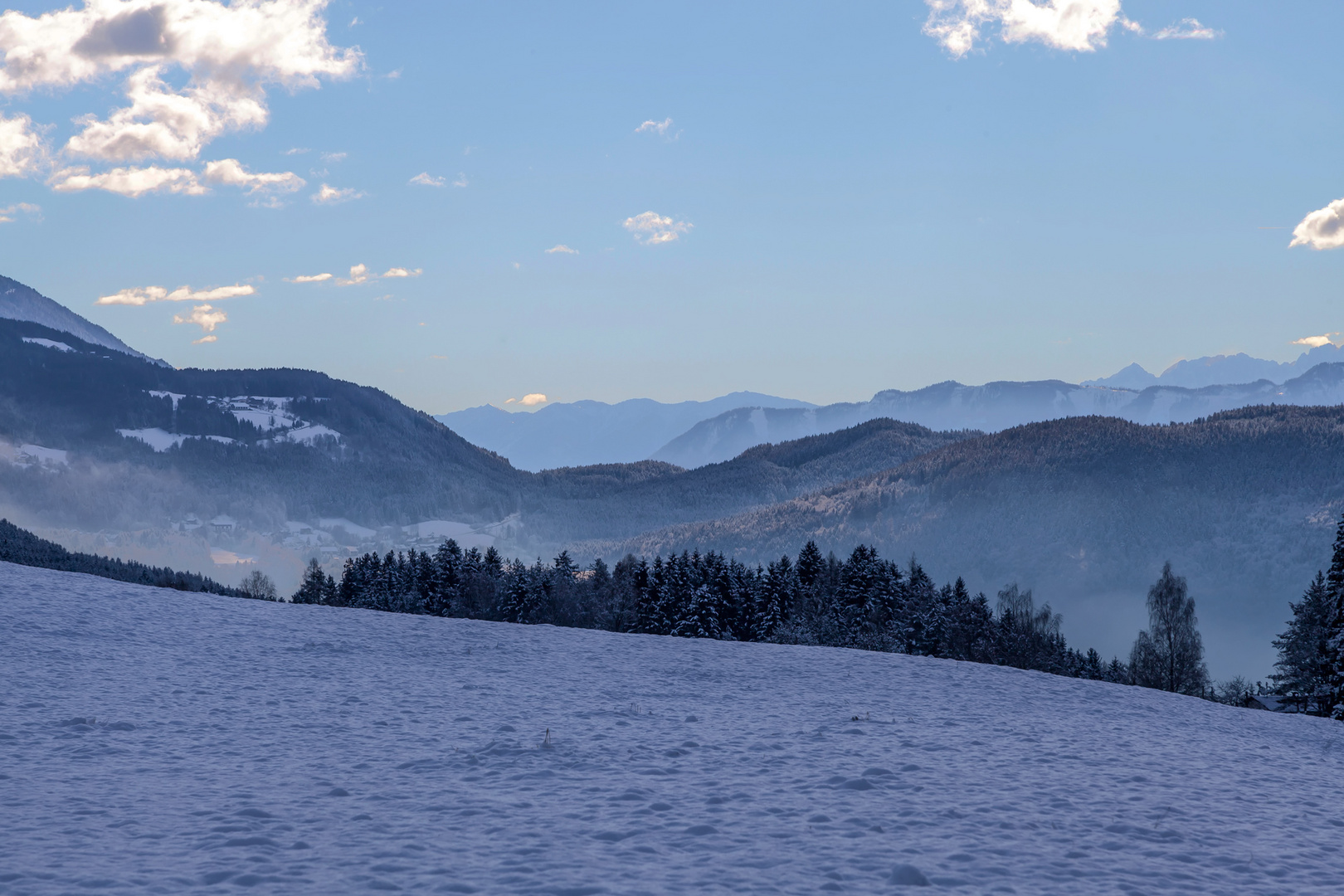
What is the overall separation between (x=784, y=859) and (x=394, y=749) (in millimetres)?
6339

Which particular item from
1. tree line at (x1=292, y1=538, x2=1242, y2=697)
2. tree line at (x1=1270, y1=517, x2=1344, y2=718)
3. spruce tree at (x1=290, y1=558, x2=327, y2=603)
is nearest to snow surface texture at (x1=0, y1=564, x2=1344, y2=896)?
tree line at (x1=1270, y1=517, x2=1344, y2=718)

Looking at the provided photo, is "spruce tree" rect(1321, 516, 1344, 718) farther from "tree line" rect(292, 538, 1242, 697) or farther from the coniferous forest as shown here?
the coniferous forest

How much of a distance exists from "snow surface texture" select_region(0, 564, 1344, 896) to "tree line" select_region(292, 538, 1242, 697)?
38805mm

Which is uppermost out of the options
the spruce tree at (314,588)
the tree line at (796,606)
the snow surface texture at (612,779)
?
the snow surface texture at (612,779)

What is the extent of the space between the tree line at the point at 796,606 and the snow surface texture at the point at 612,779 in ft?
127

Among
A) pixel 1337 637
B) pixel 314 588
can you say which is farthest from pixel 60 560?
pixel 1337 637

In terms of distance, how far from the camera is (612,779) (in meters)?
11.2

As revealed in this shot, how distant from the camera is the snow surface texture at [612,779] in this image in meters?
8.05

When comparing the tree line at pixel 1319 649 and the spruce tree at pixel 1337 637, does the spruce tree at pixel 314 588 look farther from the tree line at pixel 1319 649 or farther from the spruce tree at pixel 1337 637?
the spruce tree at pixel 1337 637

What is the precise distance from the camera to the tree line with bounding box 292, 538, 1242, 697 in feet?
215

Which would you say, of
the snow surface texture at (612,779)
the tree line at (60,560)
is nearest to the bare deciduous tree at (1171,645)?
the snow surface texture at (612,779)

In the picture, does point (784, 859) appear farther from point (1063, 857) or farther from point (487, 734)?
point (487, 734)

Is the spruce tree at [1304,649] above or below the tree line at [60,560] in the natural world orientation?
above

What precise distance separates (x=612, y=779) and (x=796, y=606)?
68673 mm
